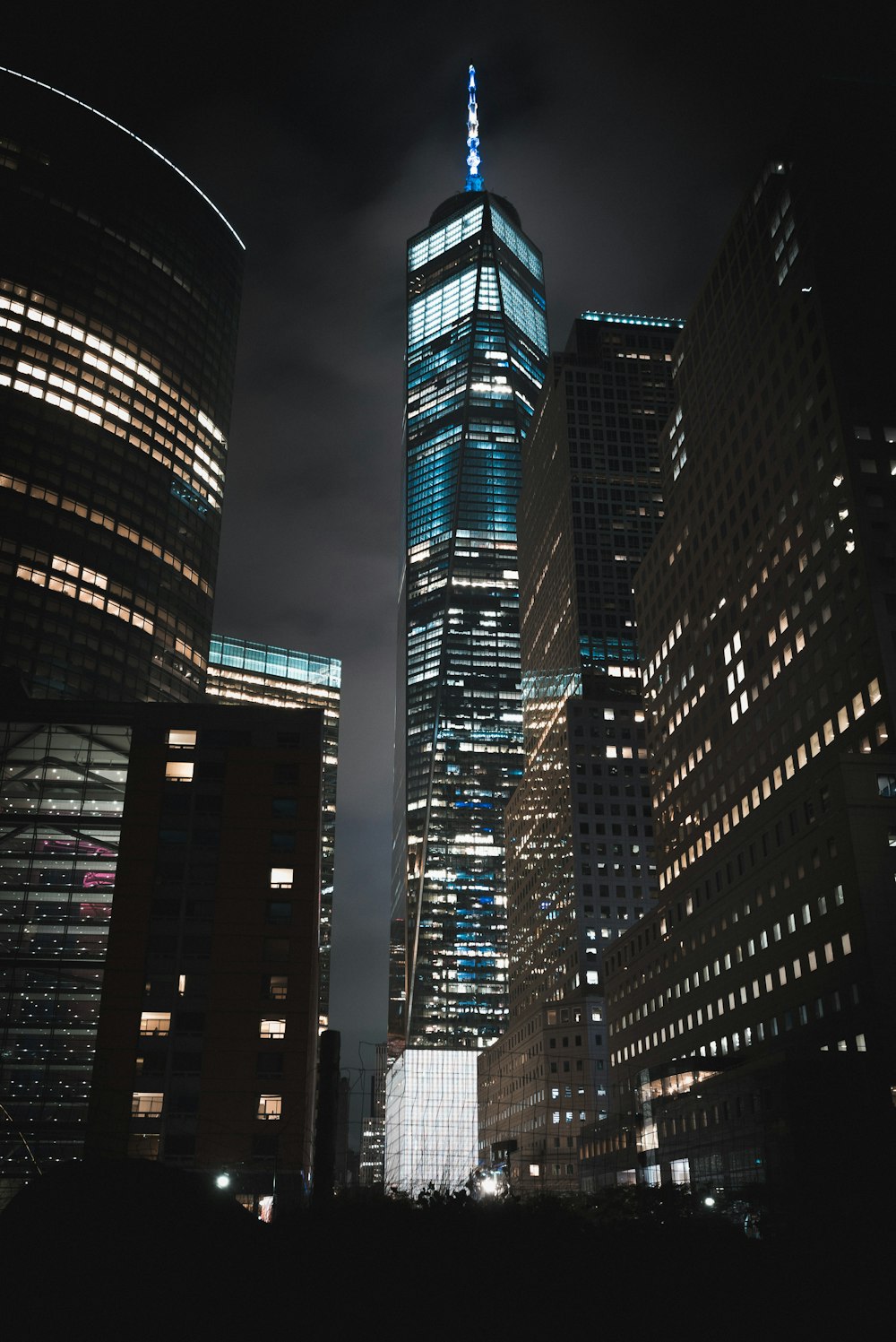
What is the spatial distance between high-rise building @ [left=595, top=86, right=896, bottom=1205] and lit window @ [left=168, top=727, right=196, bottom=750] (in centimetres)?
5281

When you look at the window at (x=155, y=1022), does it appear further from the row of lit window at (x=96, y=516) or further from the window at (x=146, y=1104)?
the row of lit window at (x=96, y=516)

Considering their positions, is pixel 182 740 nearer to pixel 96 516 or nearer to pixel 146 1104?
pixel 146 1104

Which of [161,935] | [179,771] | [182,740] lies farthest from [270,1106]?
[182,740]

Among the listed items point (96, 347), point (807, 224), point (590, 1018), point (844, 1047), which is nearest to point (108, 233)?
point (96, 347)

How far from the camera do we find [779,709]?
10194cm

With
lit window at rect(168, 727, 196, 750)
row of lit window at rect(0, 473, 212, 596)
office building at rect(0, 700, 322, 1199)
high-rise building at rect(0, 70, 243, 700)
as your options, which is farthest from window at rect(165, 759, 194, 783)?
row of lit window at rect(0, 473, 212, 596)

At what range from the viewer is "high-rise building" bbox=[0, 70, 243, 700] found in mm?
150125

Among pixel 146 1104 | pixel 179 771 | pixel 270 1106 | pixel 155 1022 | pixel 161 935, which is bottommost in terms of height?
pixel 270 1106

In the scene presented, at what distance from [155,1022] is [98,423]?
11441 centimetres

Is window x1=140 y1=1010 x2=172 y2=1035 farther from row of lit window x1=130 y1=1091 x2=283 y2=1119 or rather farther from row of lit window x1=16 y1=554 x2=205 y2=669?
row of lit window x1=16 y1=554 x2=205 y2=669

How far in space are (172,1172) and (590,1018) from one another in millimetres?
157410

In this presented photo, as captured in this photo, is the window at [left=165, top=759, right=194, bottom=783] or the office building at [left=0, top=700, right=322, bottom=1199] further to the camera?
the window at [left=165, top=759, right=194, bottom=783]

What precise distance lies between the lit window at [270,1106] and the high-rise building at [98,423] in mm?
77417

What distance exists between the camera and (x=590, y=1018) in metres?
170
